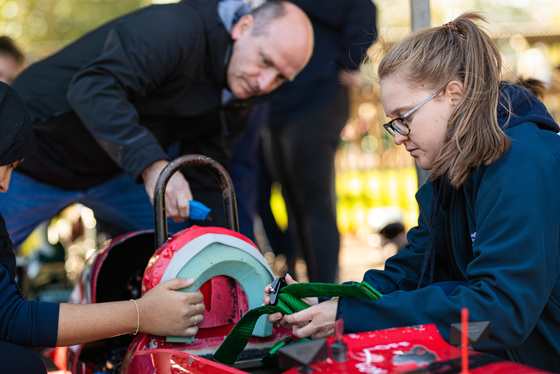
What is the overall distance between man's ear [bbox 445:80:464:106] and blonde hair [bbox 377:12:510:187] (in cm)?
1

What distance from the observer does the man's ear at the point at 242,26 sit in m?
2.44

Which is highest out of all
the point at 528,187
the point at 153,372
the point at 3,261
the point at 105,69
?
the point at 105,69

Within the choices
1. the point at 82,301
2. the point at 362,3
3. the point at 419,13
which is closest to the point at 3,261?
the point at 82,301

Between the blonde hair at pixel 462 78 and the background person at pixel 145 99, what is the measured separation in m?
0.84

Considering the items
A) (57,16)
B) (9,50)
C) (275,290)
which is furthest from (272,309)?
(57,16)

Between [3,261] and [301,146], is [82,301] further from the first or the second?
[301,146]

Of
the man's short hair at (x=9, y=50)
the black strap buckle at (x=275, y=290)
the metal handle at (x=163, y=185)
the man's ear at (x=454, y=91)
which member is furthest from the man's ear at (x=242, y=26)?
the man's short hair at (x=9, y=50)

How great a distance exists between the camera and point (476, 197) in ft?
4.62

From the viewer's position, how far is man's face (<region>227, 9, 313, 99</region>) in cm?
239

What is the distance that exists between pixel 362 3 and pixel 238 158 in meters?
1.10

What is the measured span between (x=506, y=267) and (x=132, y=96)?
5.08ft

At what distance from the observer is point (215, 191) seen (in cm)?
281

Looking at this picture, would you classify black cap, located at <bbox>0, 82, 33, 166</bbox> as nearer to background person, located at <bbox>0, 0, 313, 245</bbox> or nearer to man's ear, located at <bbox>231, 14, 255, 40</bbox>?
background person, located at <bbox>0, 0, 313, 245</bbox>

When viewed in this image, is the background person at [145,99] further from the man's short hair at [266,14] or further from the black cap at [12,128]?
the black cap at [12,128]
